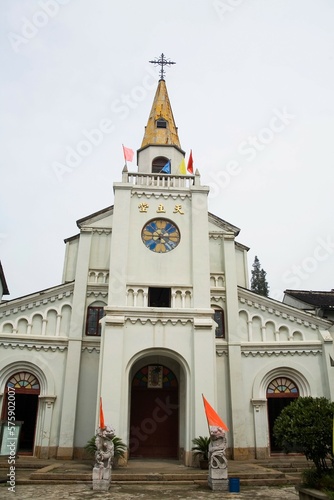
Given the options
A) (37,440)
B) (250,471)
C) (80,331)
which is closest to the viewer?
(250,471)

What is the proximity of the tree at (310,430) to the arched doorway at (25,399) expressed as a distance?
1244 cm

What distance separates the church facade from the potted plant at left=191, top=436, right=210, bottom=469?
161 cm

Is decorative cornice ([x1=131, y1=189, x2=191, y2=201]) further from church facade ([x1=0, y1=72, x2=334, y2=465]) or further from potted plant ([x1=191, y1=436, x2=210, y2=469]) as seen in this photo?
potted plant ([x1=191, y1=436, x2=210, y2=469])

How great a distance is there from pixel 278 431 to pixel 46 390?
39.2 ft

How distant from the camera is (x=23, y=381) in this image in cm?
1950

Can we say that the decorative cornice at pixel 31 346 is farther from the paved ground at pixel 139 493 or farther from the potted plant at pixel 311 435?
the potted plant at pixel 311 435

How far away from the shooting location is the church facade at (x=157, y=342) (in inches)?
687

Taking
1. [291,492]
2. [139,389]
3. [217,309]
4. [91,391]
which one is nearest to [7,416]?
[91,391]

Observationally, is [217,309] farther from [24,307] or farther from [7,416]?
[7,416]

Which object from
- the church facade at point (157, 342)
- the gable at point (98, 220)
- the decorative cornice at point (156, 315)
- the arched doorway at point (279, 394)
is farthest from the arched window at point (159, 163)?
the arched doorway at point (279, 394)

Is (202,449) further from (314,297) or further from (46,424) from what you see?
(314,297)

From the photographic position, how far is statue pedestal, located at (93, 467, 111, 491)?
12055 millimetres

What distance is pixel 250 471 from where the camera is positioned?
46.6ft

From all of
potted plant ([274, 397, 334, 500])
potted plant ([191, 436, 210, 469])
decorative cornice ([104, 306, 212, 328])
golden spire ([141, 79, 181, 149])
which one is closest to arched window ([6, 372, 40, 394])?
decorative cornice ([104, 306, 212, 328])
